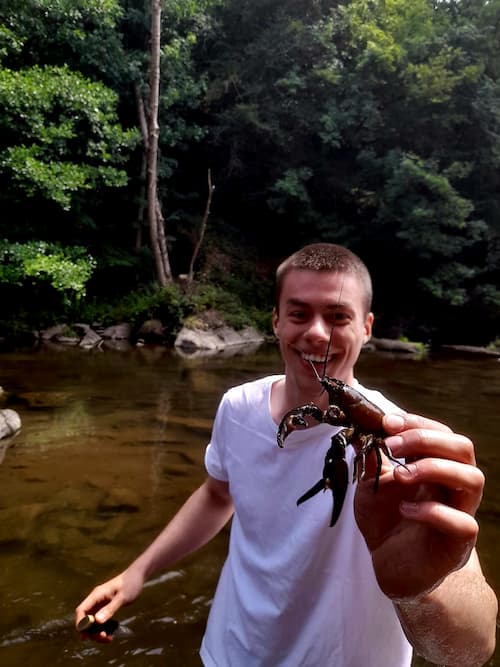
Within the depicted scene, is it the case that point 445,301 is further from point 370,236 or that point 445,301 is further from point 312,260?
point 312,260

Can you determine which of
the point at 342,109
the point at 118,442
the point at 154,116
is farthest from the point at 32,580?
the point at 342,109

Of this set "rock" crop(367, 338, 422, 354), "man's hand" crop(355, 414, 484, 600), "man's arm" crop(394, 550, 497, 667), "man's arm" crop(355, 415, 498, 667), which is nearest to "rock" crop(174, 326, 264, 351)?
"rock" crop(367, 338, 422, 354)

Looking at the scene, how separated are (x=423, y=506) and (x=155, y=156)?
683 inches

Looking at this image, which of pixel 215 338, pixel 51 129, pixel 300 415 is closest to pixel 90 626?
pixel 300 415

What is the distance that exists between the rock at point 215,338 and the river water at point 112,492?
5.38 m

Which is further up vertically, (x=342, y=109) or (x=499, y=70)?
(x=499, y=70)

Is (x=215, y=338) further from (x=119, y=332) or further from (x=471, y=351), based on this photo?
(x=471, y=351)

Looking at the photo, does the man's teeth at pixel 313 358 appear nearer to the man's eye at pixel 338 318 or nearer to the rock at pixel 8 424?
the man's eye at pixel 338 318

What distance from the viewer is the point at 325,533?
1711mm

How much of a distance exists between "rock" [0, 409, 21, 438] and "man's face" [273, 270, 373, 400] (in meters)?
4.95

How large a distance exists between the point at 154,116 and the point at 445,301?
13228mm

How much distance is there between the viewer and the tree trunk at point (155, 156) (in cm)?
1501

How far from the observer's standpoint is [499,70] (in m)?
20.3

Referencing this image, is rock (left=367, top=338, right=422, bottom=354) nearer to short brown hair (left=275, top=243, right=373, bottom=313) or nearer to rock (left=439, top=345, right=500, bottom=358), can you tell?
rock (left=439, top=345, right=500, bottom=358)
